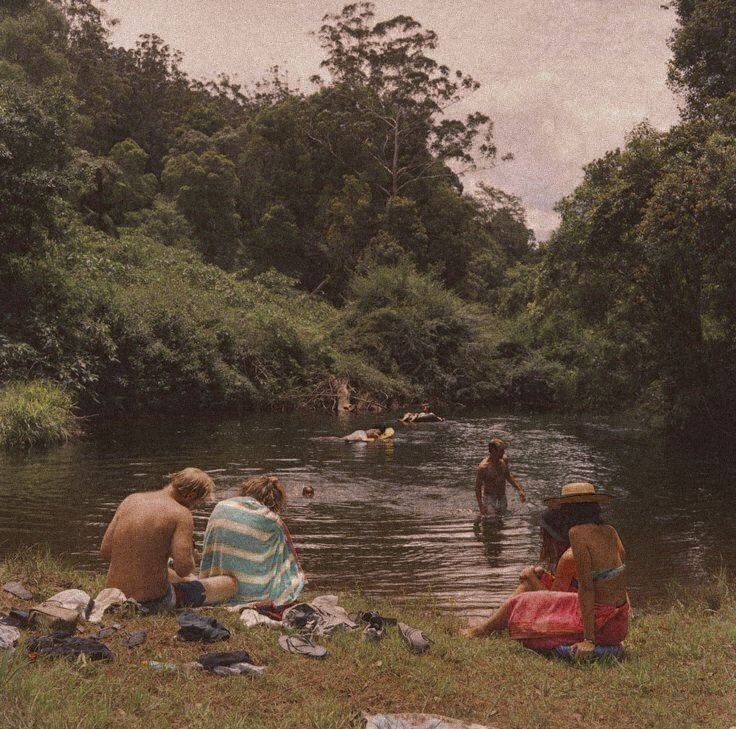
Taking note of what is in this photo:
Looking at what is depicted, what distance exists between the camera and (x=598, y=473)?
17484mm

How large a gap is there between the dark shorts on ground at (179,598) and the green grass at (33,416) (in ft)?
44.0

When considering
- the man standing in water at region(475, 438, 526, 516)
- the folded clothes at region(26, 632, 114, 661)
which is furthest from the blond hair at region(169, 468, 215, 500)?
the man standing in water at region(475, 438, 526, 516)

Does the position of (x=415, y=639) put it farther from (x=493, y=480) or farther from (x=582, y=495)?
(x=493, y=480)

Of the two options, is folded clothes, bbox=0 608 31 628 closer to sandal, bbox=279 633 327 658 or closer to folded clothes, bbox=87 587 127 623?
folded clothes, bbox=87 587 127 623

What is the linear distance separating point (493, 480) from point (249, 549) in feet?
22.0

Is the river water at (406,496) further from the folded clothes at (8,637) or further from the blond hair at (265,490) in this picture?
Answer: the folded clothes at (8,637)

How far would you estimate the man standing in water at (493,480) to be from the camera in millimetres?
12711

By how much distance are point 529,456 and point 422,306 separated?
779 inches

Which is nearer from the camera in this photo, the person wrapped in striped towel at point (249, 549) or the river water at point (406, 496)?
the person wrapped in striped towel at point (249, 549)

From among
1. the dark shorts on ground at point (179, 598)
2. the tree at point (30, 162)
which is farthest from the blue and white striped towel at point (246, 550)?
the tree at point (30, 162)

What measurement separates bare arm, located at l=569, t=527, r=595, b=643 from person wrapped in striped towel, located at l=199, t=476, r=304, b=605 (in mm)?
2497

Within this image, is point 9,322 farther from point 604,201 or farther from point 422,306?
point 422,306

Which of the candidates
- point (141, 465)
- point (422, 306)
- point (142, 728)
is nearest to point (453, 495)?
point (141, 465)

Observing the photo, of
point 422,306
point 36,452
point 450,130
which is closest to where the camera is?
point 36,452
